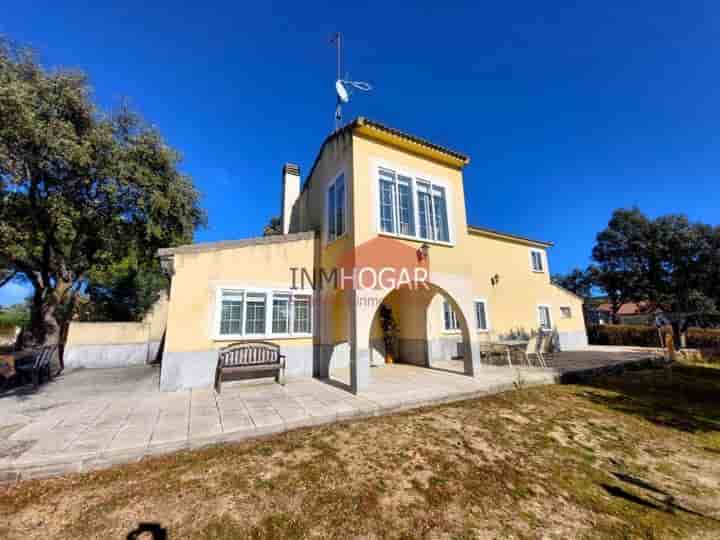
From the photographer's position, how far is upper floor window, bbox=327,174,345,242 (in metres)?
9.01

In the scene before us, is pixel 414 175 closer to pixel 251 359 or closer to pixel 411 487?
pixel 251 359

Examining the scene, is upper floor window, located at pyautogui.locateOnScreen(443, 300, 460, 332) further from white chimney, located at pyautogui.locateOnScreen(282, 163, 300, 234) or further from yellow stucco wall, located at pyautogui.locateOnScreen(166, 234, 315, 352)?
white chimney, located at pyautogui.locateOnScreen(282, 163, 300, 234)

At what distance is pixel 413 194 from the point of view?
914cm

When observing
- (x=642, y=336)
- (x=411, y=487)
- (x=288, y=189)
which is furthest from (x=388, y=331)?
(x=642, y=336)

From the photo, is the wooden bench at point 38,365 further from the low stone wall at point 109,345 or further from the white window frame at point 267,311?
the white window frame at point 267,311

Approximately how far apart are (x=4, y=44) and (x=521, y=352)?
834 inches

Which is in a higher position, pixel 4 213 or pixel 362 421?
pixel 4 213

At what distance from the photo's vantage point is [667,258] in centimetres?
2639

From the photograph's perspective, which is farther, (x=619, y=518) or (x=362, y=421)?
(x=362, y=421)

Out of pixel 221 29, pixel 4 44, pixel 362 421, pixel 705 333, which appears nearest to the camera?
pixel 362 421

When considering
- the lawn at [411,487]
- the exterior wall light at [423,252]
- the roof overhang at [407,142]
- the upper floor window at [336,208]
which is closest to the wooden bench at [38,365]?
the lawn at [411,487]

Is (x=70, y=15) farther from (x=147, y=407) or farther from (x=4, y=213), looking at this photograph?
(x=147, y=407)

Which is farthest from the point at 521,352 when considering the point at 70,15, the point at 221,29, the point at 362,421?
the point at 70,15

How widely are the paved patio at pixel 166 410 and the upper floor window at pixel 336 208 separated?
16.5ft
